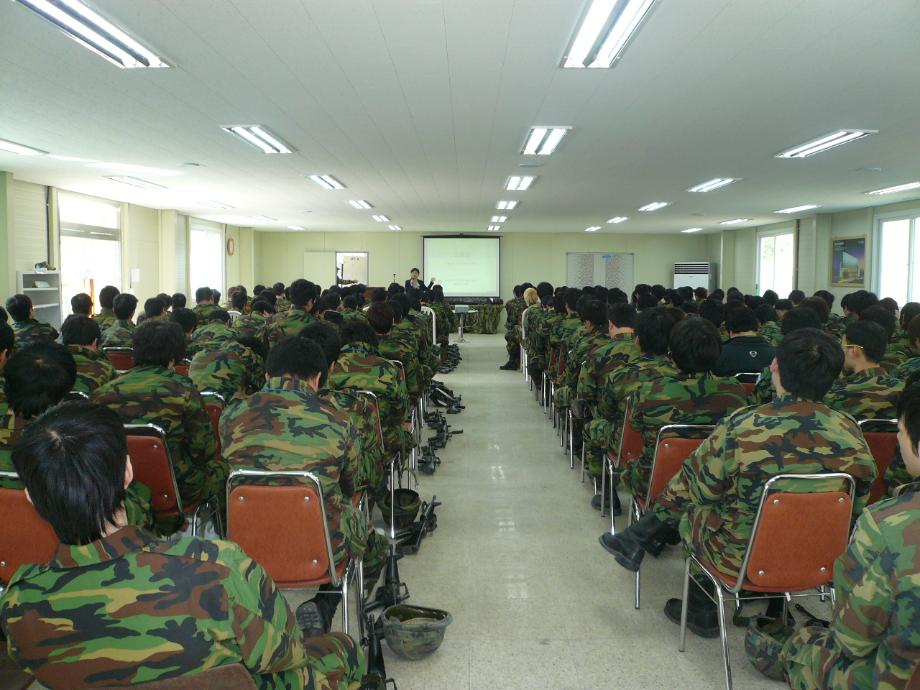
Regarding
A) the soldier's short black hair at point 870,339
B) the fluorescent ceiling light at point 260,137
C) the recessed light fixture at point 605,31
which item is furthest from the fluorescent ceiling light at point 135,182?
the soldier's short black hair at point 870,339

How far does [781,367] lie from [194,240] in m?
16.1

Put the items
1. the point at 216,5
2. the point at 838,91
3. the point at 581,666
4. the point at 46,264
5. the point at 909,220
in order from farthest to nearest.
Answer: the point at 909,220 < the point at 46,264 < the point at 838,91 < the point at 216,5 < the point at 581,666

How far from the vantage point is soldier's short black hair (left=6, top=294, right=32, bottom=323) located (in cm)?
606

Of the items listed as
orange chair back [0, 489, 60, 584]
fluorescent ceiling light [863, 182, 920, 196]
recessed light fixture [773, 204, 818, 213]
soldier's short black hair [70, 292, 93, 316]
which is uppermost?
recessed light fixture [773, 204, 818, 213]

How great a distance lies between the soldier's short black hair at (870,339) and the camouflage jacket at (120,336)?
5672 millimetres

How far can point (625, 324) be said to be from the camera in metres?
5.30

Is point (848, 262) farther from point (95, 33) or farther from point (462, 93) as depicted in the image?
point (95, 33)

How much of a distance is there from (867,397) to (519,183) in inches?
293

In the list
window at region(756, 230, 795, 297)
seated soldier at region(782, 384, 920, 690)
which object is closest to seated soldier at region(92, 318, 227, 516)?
seated soldier at region(782, 384, 920, 690)

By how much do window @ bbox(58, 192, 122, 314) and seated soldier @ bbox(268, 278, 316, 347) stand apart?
6.60 metres

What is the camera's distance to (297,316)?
660 cm

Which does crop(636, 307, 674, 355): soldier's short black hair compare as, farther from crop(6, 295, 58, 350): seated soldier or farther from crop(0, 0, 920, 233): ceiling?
crop(6, 295, 58, 350): seated soldier

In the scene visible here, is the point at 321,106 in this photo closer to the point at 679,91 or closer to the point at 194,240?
the point at 679,91

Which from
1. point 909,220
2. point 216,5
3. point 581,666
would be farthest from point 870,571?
point 909,220
